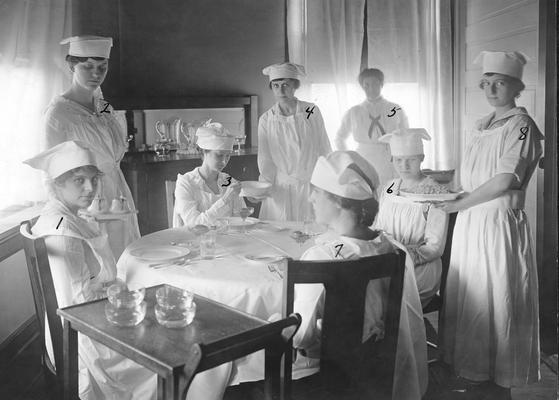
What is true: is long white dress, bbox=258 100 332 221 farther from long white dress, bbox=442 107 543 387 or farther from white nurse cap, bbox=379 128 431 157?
long white dress, bbox=442 107 543 387

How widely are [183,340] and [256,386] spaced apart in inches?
16.6

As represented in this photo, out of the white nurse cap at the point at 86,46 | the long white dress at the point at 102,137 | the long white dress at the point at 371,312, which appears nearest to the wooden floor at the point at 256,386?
Result: the long white dress at the point at 371,312

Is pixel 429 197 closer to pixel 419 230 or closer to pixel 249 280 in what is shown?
pixel 419 230

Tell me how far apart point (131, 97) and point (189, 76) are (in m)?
0.35

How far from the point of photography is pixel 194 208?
7.02 ft

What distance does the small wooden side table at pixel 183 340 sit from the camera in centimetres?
95

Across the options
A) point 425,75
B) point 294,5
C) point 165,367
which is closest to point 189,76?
point 294,5

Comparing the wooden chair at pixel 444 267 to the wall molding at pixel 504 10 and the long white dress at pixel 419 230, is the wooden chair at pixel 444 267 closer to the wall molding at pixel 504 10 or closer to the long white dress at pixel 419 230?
the long white dress at pixel 419 230

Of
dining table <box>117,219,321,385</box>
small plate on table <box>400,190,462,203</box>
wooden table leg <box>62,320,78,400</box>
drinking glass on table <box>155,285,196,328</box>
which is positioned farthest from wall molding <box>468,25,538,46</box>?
wooden table leg <box>62,320,78,400</box>

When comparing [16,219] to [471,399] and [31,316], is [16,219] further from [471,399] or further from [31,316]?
[471,399]

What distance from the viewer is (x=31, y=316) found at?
2.32 m

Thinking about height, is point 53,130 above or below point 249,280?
above

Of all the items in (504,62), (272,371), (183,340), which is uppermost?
(504,62)

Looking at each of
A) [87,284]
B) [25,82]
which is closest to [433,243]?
[87,284]
